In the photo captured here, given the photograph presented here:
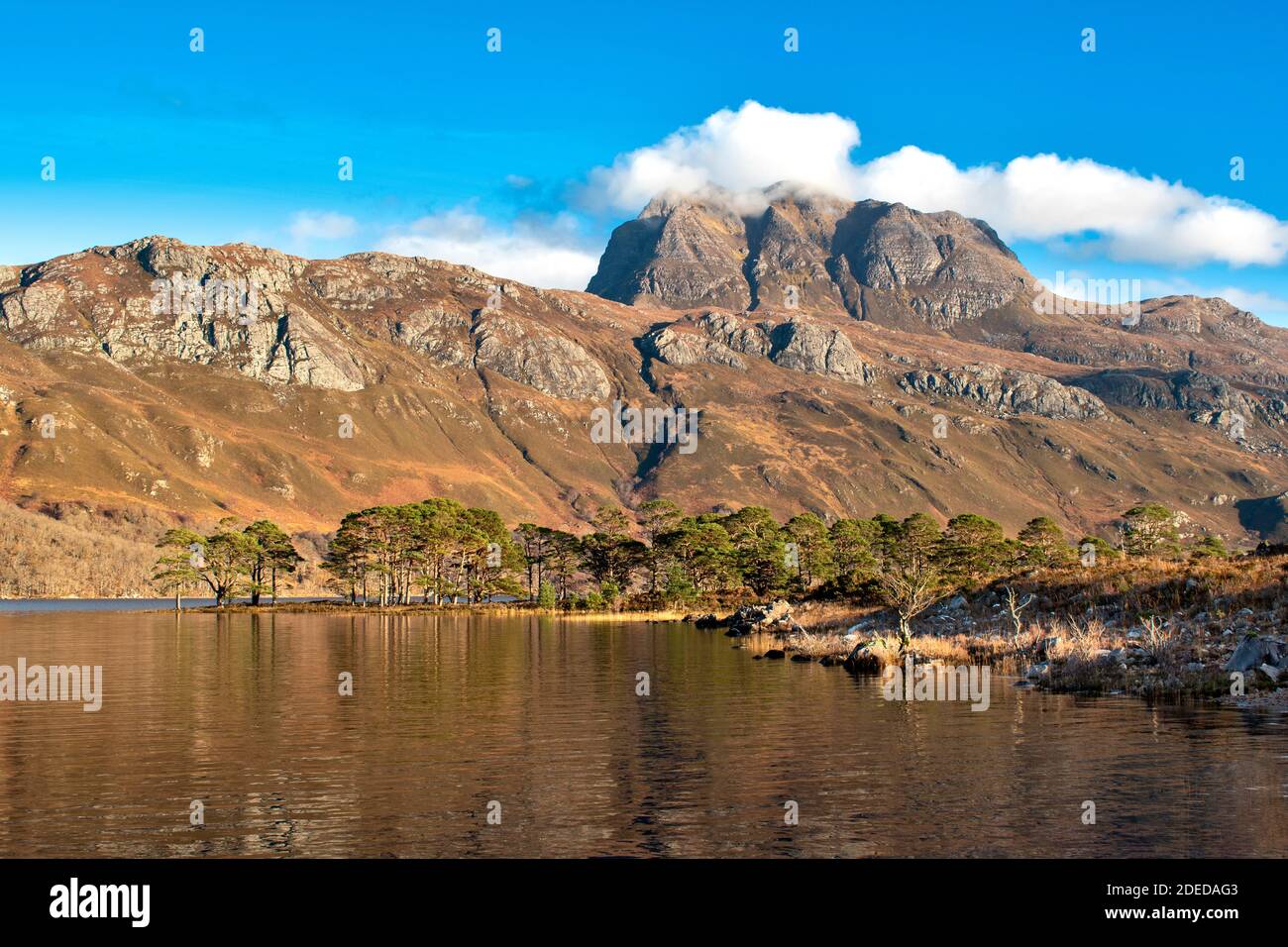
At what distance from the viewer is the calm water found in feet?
65.9

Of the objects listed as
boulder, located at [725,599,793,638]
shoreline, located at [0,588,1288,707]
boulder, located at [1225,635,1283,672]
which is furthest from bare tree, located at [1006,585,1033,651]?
boulder, located at [725,599,793,638]

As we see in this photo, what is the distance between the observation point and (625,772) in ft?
90.3

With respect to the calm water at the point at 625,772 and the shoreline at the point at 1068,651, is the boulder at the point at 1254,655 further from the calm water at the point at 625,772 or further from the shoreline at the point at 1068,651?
the calm water at the point at 625,772

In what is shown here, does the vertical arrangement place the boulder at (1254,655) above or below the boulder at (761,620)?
above

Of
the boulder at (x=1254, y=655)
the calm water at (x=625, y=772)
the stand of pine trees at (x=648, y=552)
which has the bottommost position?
the calm water at (x=625, y=772)

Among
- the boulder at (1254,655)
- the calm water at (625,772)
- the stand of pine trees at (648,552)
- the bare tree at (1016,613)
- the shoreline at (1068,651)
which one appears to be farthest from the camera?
the stand of pine trees at (648,552)

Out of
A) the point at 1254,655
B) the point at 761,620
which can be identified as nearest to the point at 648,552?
the point at 761,620

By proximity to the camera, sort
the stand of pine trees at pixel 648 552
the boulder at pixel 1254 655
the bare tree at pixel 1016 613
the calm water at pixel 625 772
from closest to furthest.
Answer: the calm water at pixel 625 772 → the boulder at pixel 1254 655 → the bare tree at pixel 1016 613 → the stand of pine trees at pixel 648 552

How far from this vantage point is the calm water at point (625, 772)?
20094 mm

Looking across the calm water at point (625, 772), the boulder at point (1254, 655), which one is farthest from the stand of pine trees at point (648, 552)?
the calm water at point (625, 772)

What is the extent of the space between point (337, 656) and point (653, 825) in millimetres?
52296

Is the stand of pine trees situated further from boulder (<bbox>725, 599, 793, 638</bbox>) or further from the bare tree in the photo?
the bare tree

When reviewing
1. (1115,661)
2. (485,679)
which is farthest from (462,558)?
(1115,661)
